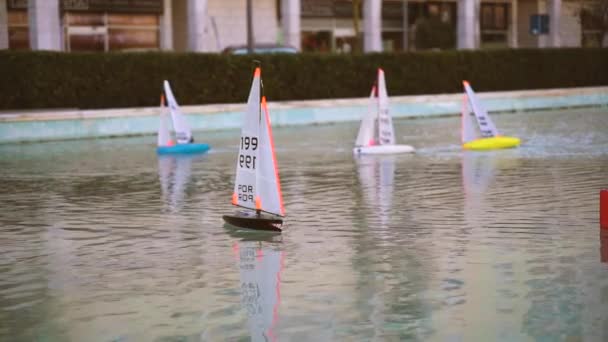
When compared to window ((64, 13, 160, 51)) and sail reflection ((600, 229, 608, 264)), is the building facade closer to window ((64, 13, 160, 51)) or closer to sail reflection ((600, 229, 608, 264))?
window ((64, 13, 160, 51))

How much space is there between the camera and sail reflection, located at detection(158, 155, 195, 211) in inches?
702

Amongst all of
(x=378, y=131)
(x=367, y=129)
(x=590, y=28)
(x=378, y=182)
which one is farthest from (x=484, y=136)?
(x=590, y=28)

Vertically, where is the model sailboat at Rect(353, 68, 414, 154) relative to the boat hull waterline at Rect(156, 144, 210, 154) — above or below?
above

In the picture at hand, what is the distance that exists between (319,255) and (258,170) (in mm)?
1775

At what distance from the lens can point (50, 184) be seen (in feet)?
68.4

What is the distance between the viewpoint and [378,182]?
19.8m

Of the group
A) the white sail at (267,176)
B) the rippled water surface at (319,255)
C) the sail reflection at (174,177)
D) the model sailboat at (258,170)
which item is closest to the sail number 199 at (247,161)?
the model sailboat at (258,170)

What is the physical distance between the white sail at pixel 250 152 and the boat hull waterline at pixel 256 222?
0.49ft

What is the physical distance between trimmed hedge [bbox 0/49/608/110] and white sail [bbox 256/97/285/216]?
2184 cm

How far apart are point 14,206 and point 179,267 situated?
6.53 metres

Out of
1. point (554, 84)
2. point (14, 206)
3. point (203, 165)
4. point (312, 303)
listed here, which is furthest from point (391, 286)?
point (554, 84)

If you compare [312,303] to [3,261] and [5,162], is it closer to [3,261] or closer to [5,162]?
[3,261]

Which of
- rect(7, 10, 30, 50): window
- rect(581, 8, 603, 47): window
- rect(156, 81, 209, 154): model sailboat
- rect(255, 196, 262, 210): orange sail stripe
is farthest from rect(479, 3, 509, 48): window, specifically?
rect(255, 196, 262, 210): orange sail stripe

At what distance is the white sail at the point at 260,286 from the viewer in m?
9.03
